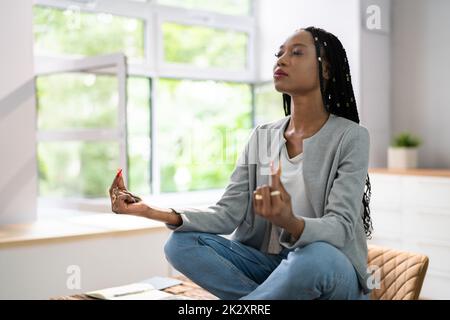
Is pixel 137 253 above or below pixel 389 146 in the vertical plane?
below

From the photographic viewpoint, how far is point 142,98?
156 inches

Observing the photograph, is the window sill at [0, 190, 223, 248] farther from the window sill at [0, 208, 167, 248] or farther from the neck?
the neck

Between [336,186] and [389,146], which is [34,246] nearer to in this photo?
[336,186]

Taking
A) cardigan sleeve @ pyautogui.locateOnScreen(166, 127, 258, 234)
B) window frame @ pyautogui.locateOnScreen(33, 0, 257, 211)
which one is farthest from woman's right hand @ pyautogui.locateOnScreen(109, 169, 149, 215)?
window frame @ pyautogui.locateOnScreen(33, 0, 257, 211)

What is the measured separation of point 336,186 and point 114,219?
1.88m

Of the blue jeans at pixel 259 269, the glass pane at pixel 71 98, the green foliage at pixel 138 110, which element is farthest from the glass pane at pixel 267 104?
the blue jeans at pixel 259 269

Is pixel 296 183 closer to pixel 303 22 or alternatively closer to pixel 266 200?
pixel 266 200

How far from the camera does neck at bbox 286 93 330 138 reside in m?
1.76

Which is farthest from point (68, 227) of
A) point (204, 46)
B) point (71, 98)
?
point (204, 46)

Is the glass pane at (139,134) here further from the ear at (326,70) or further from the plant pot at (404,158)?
the ear at (326,70)

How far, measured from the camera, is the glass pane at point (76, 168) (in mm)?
3467

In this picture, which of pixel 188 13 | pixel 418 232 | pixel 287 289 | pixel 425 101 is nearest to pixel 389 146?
pixel 425 101

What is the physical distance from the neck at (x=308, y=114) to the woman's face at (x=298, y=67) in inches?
1.1

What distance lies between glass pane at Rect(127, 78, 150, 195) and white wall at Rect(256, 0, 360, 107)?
966 mm
